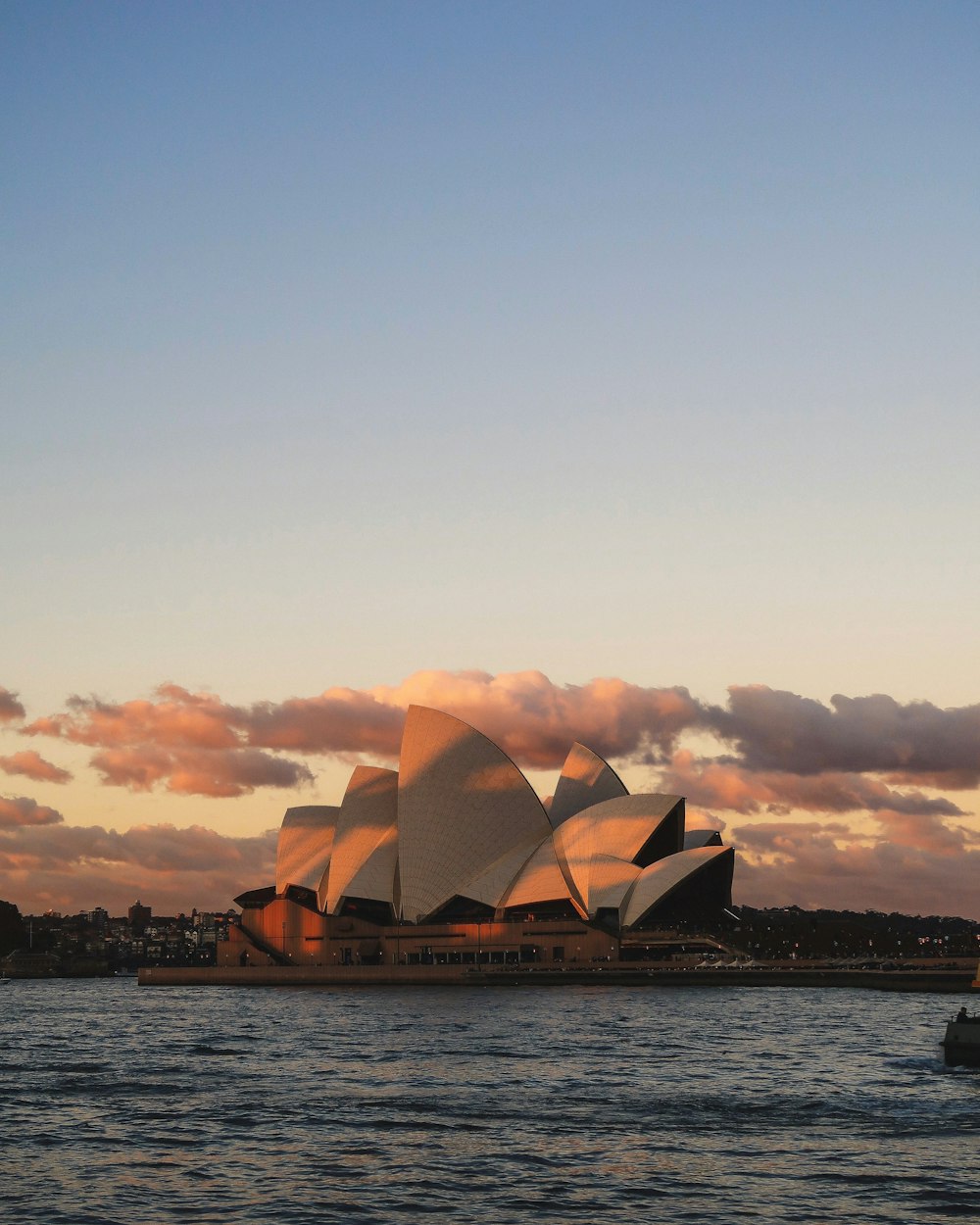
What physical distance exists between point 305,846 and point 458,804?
2158cm

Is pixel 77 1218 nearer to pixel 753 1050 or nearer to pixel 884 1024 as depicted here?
pixel 753 1050

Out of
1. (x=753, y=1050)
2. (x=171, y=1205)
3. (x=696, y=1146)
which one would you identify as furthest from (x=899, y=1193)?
(x=753, y=1050)

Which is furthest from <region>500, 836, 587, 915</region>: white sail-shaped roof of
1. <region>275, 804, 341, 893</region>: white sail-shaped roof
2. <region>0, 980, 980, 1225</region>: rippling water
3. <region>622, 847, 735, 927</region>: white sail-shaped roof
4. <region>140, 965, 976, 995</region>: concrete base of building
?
<region>0, 980, 980, 1225</region>: rippling water

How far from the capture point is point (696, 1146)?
29.5m

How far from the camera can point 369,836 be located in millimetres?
115312

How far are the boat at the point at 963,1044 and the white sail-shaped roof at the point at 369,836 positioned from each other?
76351mm

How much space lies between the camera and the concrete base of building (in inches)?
3703

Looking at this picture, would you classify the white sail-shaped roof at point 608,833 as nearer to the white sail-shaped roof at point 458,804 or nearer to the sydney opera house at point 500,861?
the sydney opera house at point 500,861

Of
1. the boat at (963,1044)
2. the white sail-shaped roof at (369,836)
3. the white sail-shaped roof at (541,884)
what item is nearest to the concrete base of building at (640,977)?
the white sail-shaped roof at (541,884)

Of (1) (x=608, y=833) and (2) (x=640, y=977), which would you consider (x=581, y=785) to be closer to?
(1) (x=608, y=833)

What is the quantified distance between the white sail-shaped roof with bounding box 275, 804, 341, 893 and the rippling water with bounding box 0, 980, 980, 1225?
200 ft

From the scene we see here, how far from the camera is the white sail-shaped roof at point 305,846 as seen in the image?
123 meters

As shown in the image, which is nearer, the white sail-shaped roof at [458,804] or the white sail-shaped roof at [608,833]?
the white sail-shaped roof at [608,833]

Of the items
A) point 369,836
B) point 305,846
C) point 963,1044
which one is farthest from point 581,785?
point 963,1044
